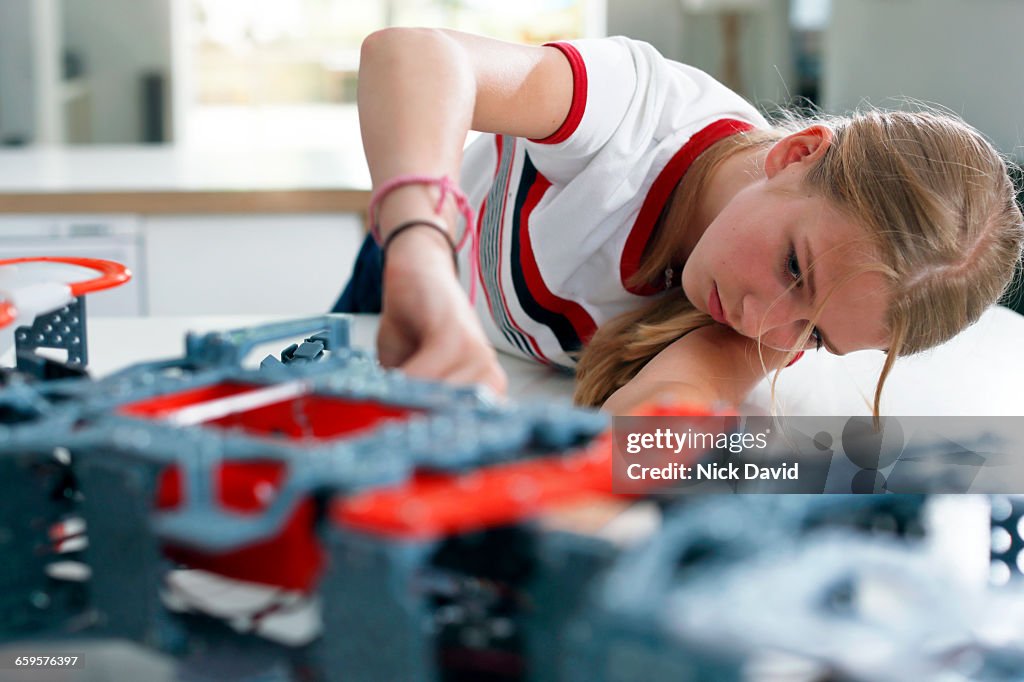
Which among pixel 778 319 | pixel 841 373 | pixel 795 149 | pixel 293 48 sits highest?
pixel 293 48

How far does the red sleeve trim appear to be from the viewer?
2.90 feet

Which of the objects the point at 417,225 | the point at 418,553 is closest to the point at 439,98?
the point at 417,225

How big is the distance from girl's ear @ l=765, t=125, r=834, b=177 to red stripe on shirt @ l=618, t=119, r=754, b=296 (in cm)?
11

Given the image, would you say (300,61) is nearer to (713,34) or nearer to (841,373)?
(713,34)

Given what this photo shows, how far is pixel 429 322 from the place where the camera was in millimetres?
508

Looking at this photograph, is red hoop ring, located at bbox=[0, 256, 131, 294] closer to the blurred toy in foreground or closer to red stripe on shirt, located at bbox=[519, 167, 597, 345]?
the blurred toy in foreground

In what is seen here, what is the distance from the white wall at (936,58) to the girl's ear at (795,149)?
911mm

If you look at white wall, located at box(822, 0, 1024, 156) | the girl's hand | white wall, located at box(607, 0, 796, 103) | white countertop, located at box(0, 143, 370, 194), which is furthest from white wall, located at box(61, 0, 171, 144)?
the girl's hand

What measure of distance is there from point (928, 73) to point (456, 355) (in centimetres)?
195

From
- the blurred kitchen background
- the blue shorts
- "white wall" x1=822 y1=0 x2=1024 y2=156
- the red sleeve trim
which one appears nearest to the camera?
the red sleeve trim

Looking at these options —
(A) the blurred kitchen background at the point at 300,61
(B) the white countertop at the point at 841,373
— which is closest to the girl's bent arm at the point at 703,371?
(B) the white countertop at the point at 841,373

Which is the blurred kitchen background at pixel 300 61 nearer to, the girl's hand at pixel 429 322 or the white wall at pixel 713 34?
the white wall at pixel 713 34

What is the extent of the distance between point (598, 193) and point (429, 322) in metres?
0.47

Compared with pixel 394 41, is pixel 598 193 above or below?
below
